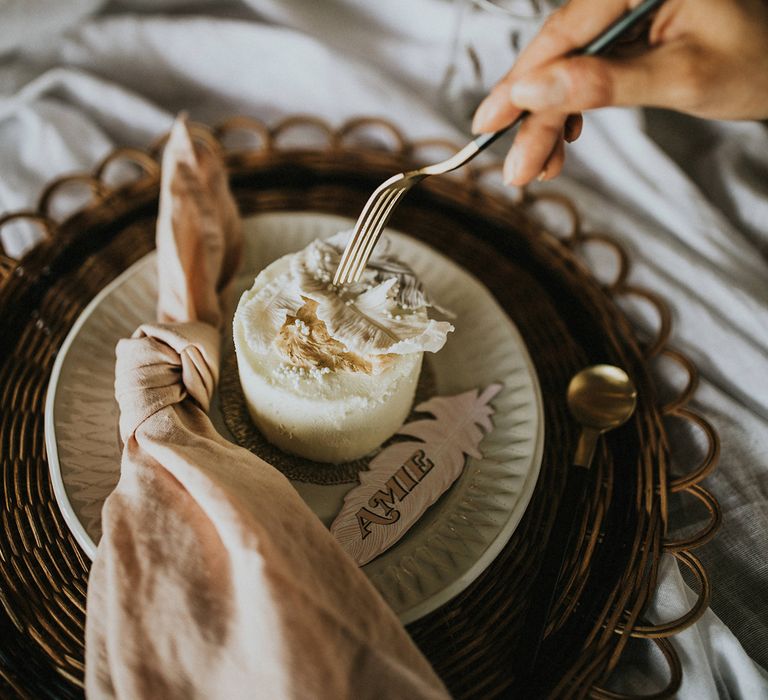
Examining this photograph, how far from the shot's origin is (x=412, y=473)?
31.1 inches

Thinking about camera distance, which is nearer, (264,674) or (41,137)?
(264,674)

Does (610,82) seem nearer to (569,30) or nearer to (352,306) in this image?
(569,30)

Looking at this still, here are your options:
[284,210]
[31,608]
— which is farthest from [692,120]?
[31,608]

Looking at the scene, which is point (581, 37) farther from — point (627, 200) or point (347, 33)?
point (347, 33)

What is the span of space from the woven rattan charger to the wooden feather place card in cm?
10

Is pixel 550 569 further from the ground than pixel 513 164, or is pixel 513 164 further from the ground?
pixel 513 164

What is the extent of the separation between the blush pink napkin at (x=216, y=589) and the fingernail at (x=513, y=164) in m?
0.50

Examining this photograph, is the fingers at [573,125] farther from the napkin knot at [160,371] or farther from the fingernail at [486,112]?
the napkin knot at [160,371]

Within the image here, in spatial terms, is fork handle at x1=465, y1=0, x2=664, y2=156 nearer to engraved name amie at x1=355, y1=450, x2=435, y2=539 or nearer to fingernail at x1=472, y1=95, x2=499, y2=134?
fingernail at x1=472, y1=95, x2=499, y2=134

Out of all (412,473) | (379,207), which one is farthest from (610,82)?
(412,473)

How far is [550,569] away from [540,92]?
546 millimetres

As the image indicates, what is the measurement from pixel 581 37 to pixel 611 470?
21.9 inches

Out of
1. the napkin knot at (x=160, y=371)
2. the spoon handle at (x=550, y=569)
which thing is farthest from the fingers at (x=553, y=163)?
the napkin knot at (x=160, y=371)

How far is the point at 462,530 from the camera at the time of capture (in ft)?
2.45
